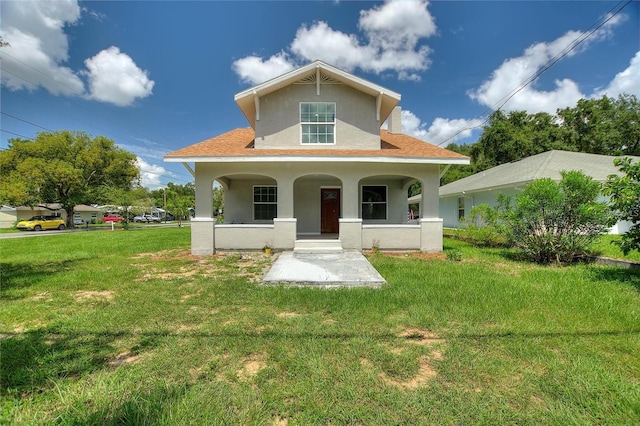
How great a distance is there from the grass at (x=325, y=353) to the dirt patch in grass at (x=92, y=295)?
0.04 metres

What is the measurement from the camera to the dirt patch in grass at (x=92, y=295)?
4.99 m

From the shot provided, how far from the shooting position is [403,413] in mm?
2166

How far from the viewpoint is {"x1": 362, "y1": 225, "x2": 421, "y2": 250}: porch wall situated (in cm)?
980

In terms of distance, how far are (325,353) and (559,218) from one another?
26.7 feet

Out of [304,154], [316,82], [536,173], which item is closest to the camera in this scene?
[304,154]

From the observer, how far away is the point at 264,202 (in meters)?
12.2

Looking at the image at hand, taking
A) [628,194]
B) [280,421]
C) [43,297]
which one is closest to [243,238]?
[43,297]

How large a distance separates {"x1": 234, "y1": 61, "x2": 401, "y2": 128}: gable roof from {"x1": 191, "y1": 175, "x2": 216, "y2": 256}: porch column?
3568 millimetres

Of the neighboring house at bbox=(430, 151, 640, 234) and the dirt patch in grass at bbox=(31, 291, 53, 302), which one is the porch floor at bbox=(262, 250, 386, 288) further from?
the neighboring house at bbox=(430, 151, 640, 234)

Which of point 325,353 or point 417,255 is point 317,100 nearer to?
point 417,255

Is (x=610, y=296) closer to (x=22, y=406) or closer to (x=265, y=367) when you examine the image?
(x=265, y=367)

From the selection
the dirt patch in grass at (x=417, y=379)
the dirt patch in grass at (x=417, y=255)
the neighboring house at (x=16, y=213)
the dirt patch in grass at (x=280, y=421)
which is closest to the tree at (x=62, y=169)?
the neighboring house at (x=16, y=213)

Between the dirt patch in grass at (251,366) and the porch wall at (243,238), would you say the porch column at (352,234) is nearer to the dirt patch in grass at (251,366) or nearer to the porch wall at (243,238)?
the porch wall at (243,238)

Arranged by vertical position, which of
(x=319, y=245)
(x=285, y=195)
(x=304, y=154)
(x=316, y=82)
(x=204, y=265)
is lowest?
(x=204, y=265)
